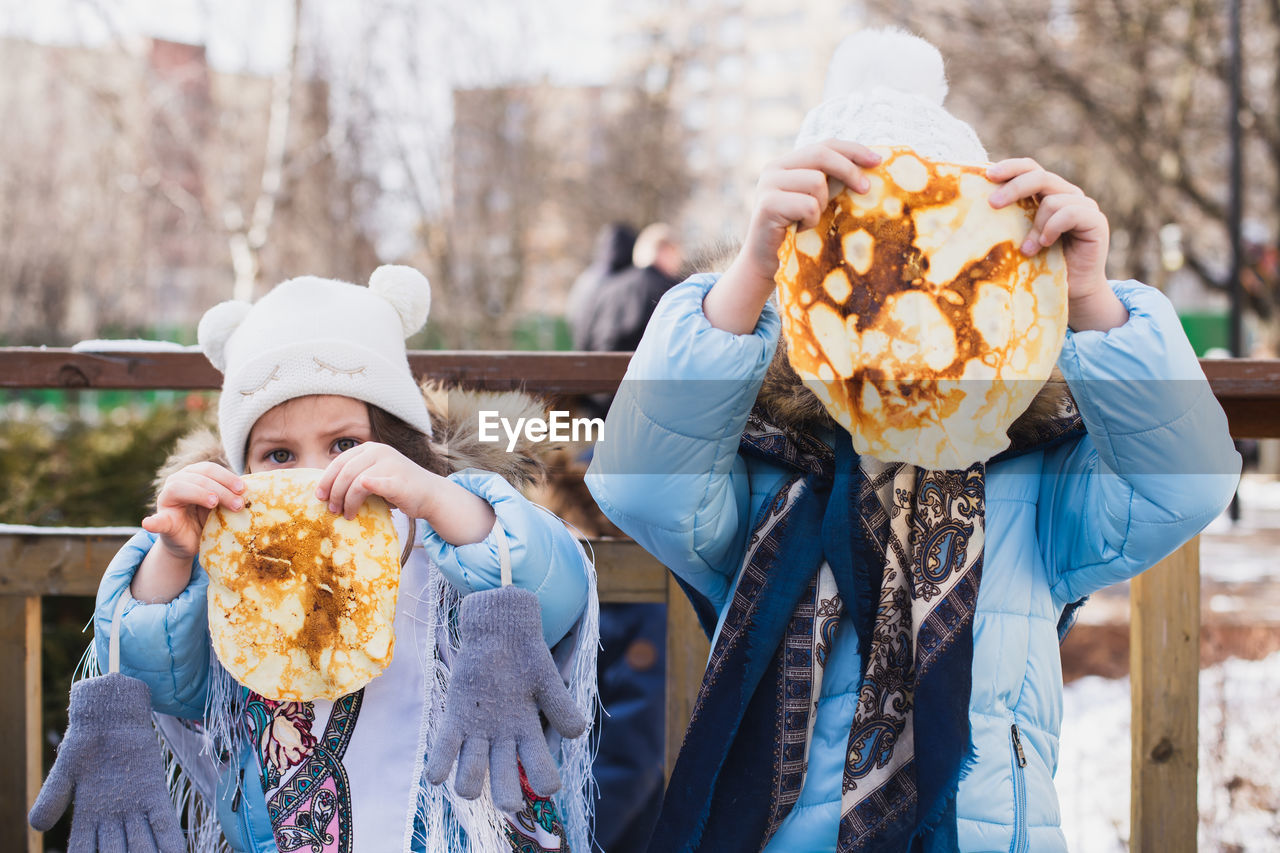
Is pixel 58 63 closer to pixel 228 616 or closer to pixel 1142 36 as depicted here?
pixel 228 616

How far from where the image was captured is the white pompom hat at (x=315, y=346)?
5.33 ft

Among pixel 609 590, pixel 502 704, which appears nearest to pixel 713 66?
pixel 609 590

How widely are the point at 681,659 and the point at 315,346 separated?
38.4 inches

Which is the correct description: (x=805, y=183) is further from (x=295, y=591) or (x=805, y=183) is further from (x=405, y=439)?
(x=295, y=591)

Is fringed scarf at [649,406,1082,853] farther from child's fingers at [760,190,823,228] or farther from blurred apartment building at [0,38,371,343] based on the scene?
blurred apartment building at [0,38,371,343]

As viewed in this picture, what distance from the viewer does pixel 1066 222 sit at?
125 centimetres

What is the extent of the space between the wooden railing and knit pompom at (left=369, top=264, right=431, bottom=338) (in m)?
0.46

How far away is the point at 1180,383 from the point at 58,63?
9.79 metres

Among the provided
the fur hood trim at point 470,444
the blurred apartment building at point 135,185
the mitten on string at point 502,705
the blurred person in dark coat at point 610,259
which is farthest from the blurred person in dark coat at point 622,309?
the blurred apartment building at point 135,185

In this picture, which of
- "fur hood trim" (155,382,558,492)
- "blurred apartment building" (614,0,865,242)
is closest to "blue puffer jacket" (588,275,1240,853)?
"fur hood trim" (155,382,558,492)

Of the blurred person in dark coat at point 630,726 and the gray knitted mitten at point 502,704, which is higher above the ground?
the gray knitted mitten at point 502,704

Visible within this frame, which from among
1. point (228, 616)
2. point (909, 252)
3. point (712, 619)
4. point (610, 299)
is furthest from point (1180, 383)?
point (610, 299)

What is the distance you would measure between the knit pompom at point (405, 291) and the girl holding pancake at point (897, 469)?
0.54 metres

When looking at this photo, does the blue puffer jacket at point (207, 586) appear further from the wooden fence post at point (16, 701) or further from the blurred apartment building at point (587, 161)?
the blurred apartment building at point (587, 161)
